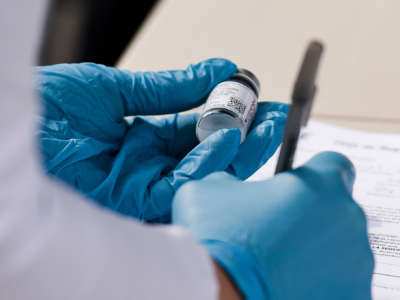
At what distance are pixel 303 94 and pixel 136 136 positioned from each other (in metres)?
0.33

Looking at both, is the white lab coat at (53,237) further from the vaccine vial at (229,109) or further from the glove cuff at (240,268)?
the vaccine vial at (229,109)

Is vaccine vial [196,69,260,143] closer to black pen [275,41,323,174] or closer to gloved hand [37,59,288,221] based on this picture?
gloved hand [37,59,288,221]

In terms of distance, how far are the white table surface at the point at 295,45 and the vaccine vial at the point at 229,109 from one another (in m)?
0.23

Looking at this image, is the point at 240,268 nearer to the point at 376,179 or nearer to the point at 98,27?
the point at 376,179

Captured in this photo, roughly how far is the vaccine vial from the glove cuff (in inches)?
9.7

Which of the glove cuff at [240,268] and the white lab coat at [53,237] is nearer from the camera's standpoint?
the white lab coat at [53,237]

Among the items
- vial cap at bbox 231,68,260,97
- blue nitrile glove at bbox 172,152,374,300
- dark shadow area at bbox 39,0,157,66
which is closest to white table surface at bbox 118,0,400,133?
vial cap at bbox 231,68,260,97

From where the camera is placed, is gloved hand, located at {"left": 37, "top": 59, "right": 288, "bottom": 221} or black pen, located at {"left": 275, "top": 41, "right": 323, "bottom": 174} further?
gloved hand, located at {"left": 37, "top": 59, "right": 288, "bottom": 221}

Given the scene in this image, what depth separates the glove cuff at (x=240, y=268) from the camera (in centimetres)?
39

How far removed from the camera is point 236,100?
0.63 metres

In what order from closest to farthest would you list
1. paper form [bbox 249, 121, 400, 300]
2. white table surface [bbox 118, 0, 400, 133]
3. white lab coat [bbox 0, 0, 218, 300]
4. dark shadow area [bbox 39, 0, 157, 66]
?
white lab coat [bbox 0, 0, 218, 300] → paper form [bbox 249, 121, 400, 300] → white table surface [bbox 118, 0, 400, 133] → dark shadow area [bbox 39, 0, 157, 66]

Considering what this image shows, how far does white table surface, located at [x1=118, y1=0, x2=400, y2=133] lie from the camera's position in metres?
0.89

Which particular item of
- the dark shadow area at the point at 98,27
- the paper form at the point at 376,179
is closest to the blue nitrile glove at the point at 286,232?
the paper form at the point at 376,179

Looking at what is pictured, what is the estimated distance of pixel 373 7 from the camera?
3.41ft
